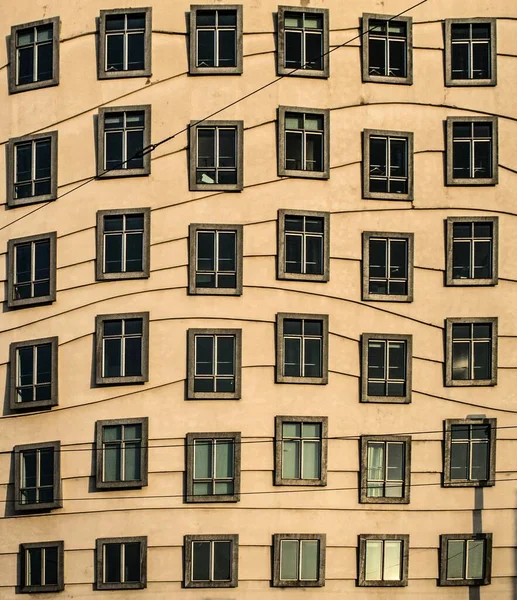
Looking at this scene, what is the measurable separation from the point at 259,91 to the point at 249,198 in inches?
119

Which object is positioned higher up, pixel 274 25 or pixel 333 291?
pixel 274 25

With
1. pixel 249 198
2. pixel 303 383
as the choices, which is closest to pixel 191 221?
pixel 249 198

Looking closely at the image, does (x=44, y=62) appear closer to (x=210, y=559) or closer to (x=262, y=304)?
(x=262, y=304)

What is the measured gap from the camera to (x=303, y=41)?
202 ft

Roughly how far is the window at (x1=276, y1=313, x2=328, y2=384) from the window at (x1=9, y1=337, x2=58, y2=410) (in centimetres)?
625

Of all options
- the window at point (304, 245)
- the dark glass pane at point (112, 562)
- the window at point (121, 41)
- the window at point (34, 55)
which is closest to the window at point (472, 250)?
the window at point (304, 245)

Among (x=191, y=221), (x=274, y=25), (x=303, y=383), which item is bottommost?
(x=303, y=383)

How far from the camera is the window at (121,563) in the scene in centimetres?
5909

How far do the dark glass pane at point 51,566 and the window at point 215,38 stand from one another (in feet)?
44.7

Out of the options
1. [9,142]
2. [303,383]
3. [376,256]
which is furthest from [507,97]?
[9,142]

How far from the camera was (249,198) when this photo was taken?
60594 millimetres

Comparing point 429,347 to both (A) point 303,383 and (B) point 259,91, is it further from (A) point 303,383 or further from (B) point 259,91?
(B) point 259,91

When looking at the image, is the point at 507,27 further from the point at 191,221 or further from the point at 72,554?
the point at 72,554

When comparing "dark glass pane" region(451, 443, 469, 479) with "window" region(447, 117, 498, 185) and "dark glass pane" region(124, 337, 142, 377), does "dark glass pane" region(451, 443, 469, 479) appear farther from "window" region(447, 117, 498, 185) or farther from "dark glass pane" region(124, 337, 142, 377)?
"dark glass pane" region(124, 337, 142, 377)
